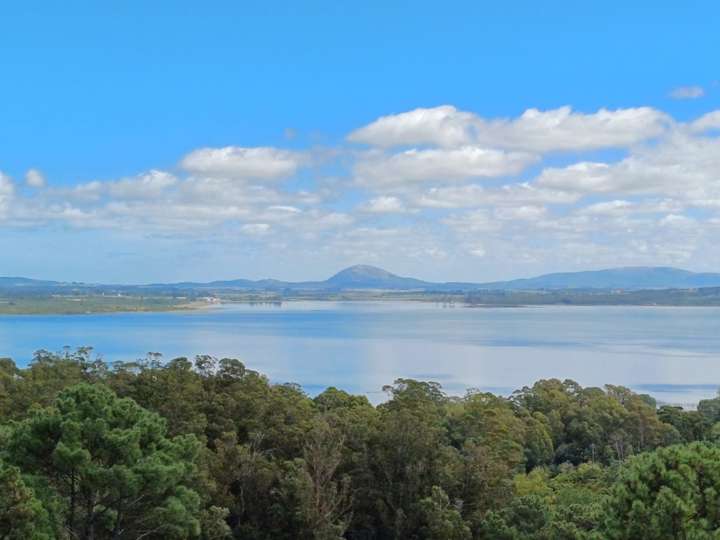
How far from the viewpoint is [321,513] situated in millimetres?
13688

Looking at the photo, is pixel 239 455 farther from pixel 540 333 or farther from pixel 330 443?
pixel 540 333

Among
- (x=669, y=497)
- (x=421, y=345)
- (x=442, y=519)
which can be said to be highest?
(x=669, y=497)

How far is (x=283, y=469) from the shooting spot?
49.2 feet

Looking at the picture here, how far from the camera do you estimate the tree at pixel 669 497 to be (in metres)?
9.17

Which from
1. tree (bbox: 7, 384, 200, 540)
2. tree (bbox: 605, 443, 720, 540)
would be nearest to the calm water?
tree (bbox: 7, 384, 200, 540)

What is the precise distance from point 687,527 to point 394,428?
22.8ft

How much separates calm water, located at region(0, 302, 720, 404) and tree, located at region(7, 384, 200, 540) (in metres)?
32.1

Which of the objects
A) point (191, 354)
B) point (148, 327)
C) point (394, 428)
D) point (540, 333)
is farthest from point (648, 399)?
point (148, 327)

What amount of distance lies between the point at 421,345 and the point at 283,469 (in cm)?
6423

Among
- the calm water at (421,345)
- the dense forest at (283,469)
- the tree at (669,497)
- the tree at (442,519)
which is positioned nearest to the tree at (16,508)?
the dense forest at (283,469)

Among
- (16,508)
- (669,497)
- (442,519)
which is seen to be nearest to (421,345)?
(442,519)

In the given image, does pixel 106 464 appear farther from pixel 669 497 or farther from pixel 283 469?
pixel 669 497

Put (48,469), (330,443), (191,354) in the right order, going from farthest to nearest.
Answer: (191,354)
(330,443)
(48,469)

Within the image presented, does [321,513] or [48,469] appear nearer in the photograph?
[48,469]
